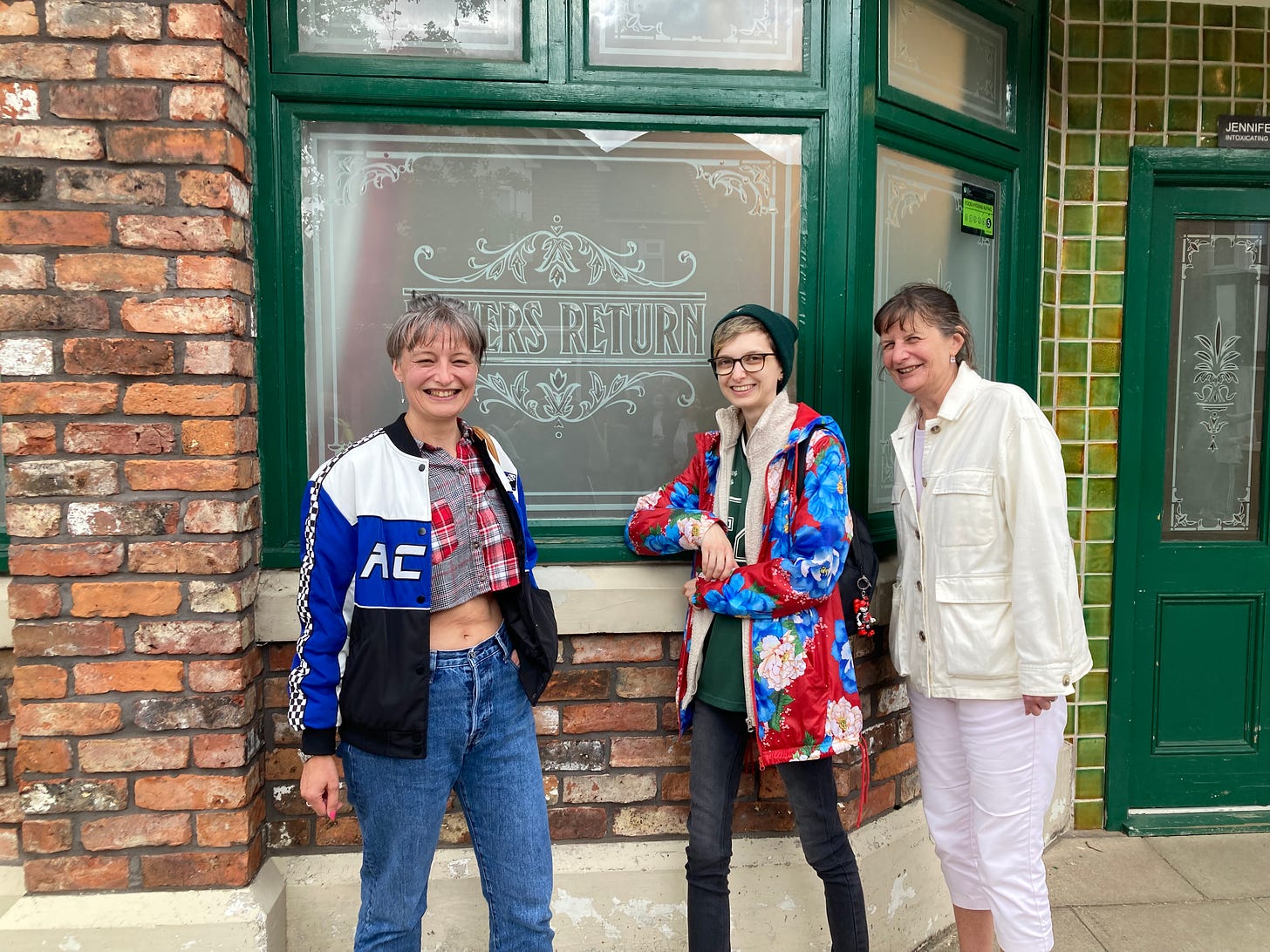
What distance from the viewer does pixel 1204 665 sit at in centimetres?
374

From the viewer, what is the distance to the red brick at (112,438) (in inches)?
95.1

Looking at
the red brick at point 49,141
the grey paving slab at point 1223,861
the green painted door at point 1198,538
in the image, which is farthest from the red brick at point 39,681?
the grey paving slab at point 1223,861

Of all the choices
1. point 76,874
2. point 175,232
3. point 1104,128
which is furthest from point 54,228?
point 1104,128

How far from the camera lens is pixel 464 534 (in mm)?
2137

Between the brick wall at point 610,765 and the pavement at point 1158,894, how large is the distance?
1.08 metres

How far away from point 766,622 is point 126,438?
181 centimetres

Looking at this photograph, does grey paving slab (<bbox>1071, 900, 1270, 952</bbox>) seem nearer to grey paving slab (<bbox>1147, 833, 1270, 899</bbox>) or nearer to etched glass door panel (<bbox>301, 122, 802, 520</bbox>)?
grey paving slab (<bbox>1147, 833, 1270, 899</bbox>)

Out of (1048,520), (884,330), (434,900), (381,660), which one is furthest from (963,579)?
(434,900)

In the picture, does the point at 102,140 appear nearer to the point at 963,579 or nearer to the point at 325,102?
the point at 325,102

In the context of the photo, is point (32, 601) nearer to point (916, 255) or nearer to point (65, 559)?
point (65, 559)

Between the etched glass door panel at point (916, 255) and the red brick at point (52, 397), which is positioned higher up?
the etched glass door panel at point (916, 255)

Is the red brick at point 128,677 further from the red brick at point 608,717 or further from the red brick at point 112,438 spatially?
the red brick at point 608,717

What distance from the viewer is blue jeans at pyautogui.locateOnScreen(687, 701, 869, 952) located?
8.11 feet

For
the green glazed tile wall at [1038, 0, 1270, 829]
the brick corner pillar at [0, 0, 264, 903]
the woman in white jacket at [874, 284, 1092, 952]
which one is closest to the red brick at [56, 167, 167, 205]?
the brick corner pillar at [0, 0, 264, 903]
